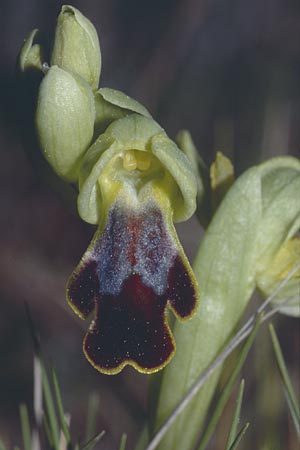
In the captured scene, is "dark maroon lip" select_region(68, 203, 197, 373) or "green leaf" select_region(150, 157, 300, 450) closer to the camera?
"dark maroon lip" select_region(68, 203, 197, 373)

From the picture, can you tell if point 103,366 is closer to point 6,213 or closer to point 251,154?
point 251,154

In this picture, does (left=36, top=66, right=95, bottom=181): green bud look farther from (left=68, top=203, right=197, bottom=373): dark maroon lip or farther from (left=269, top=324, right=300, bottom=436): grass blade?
(left=269, top=324, right=300, bottom=436): grass blade

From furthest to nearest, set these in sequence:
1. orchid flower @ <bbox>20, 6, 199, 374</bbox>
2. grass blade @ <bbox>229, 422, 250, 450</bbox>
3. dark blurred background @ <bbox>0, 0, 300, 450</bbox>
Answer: dark blurred background @ <bbox>0, 0, 300, 450</bbox>
orchid flower @ <bbox>20, 6, 199, 374</bbox>
grass blade @ <bbox>229, 422, 250, 450</bbox>

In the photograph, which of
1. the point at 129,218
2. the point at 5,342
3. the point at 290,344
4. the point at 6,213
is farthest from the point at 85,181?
the point at 6,213

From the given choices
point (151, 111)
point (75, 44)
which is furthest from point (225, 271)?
point (151, 111)

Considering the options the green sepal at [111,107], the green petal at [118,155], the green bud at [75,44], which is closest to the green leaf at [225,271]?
the green petal at [118,155]

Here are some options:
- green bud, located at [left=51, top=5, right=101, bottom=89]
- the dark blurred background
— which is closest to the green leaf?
green bud, located at [left=51, top=5, right=101, bottom=89]

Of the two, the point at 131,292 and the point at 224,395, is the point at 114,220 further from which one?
the point at 224,395
